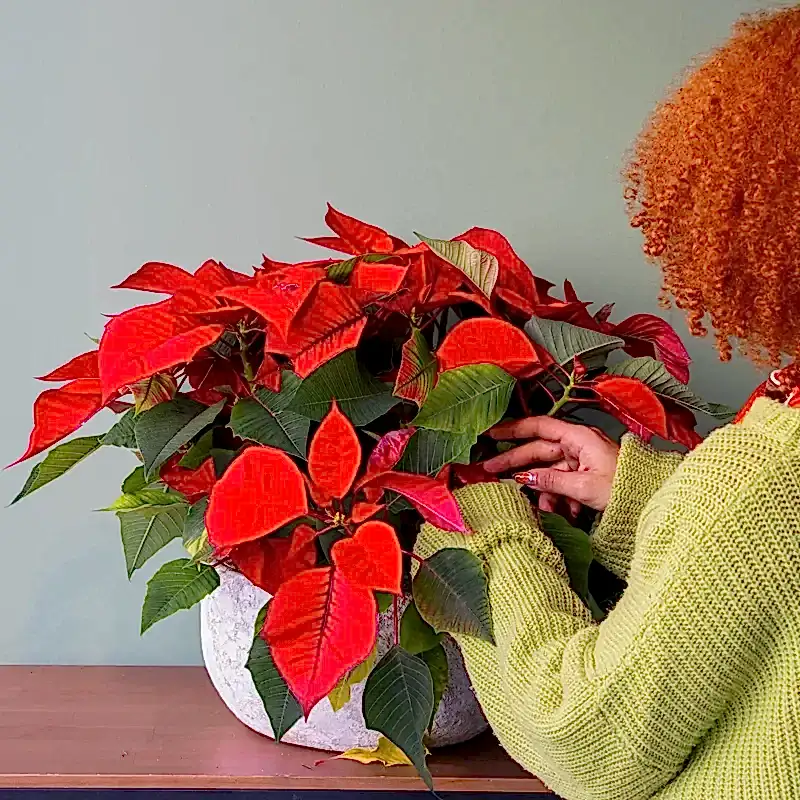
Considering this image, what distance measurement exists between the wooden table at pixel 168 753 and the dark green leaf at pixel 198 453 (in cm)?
28

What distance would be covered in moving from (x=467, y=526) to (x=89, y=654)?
60cm

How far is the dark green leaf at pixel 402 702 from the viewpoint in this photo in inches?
27.8

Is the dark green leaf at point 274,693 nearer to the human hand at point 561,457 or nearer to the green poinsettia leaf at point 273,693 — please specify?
the green poinsettia leaf at point 273,693

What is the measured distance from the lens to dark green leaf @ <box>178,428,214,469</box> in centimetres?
79

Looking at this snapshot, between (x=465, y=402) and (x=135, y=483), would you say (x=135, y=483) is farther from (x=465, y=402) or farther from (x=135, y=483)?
(x=465, y=402)

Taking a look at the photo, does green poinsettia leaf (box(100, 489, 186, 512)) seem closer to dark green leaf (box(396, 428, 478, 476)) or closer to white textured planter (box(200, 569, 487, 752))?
white textured planter (box(200, 569, 487, 752))

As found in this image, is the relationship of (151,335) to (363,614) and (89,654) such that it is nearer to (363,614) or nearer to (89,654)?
(363,614)

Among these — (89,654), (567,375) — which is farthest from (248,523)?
(89,654)

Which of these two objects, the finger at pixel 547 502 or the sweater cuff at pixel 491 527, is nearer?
the sweater cuff at pixel 491 527

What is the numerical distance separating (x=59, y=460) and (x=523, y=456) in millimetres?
410

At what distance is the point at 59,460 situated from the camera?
2.76 ft

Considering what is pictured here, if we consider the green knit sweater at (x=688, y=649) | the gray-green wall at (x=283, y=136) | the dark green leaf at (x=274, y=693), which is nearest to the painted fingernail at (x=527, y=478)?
the green knit sweater at (x=688, y=649)

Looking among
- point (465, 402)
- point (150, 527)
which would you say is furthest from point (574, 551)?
point (150, 527)

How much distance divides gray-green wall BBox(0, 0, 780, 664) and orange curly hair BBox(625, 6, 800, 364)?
34cm
